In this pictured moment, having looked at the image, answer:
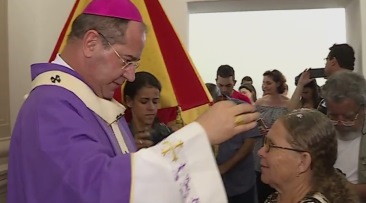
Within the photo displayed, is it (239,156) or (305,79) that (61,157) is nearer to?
(239,156)

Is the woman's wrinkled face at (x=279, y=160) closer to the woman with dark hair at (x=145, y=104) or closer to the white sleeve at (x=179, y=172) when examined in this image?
the woman with dark hair at (x=145, y=104)

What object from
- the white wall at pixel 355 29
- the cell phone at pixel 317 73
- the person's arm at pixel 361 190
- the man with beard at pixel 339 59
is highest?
the white wall at pixel 355 29

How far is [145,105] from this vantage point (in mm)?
2461

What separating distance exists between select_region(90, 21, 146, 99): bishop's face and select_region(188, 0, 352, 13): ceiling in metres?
2.41

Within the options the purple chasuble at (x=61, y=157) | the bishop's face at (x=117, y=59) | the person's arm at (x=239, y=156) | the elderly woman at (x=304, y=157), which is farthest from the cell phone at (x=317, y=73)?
the purple chasuble at (x=61, y=157)

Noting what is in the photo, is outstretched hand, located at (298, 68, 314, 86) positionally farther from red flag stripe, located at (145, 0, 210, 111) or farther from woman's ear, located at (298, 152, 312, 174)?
woman's ear, located at (298, 152, 312, 174)

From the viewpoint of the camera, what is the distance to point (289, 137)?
1.92 metres

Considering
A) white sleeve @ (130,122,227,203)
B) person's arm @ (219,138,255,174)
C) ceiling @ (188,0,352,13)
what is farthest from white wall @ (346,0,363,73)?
white sleeve @ (130,122,227,203)

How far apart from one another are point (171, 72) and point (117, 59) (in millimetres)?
1404

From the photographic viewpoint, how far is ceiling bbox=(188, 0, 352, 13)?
150 inches

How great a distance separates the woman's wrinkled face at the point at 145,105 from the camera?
244 cm

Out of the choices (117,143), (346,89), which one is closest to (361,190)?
(346,89)

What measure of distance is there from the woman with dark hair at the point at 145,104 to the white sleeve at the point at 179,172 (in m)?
1.25

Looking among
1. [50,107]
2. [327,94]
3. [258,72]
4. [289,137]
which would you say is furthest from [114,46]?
[258,72]
